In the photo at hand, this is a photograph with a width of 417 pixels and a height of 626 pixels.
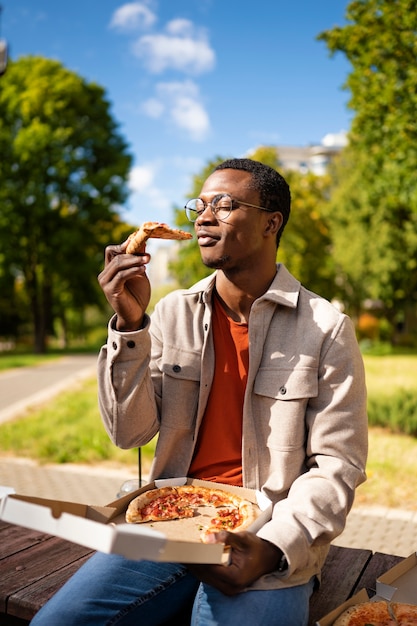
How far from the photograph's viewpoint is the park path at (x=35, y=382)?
13.5 meters

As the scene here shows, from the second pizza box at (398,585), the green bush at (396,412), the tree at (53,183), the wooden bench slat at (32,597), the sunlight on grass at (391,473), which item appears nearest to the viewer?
the second pizza box at (398,585)

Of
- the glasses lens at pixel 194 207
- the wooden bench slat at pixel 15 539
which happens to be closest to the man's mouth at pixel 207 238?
the glasses lens at pixel 194 207

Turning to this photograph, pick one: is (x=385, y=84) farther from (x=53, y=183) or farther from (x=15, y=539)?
(x=53, y=183)

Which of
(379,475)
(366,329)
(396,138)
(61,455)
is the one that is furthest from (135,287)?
(366,329)

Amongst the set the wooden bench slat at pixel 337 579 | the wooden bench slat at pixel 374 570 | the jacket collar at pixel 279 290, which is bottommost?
the wooden bench slat at pixel 374 570

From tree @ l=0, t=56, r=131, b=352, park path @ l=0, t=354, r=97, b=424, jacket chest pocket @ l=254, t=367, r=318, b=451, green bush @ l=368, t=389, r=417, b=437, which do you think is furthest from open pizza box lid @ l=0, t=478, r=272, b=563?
tree @ l=0, t=56, r=131, b=352

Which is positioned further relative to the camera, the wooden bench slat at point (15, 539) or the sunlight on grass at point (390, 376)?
the sunlight on grass at point (390, 376)

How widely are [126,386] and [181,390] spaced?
0.30 m

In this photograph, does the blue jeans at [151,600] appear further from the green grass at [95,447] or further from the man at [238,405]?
the green grass at [95,447]

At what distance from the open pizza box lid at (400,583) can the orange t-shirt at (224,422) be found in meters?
0.70

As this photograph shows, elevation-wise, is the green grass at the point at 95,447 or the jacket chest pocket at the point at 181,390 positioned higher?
the jacket chest pocket at the point at 181,390

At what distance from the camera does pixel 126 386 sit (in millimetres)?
2719

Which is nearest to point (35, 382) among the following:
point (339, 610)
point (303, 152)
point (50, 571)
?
point (50, 571)

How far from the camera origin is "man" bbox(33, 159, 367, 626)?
2.30 metres
